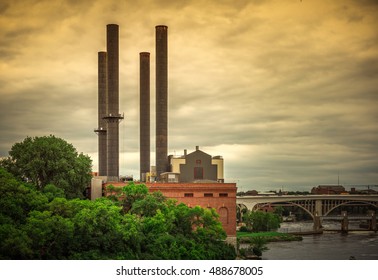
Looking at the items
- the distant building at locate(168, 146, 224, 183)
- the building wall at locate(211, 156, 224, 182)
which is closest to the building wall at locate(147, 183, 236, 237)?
the distant building at locate(168, 146, 224, 183)

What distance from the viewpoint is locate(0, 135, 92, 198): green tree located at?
30750 millimetres

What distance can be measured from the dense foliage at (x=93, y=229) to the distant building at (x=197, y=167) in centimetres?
1383

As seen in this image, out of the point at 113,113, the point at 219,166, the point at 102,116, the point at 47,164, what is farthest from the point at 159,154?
the point at 47,164

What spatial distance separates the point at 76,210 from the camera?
76.6 ft

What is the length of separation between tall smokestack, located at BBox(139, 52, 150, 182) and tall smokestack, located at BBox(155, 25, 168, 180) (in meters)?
2.44

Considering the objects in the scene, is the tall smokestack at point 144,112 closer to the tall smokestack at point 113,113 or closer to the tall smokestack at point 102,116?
the tall smokestack at point 113,113

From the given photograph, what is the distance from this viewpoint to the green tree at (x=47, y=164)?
3075cm

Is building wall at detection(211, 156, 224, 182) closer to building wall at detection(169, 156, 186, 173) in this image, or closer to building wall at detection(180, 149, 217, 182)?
building wall at detection(180, 149, 217, 182)

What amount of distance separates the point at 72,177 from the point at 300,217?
7183cm

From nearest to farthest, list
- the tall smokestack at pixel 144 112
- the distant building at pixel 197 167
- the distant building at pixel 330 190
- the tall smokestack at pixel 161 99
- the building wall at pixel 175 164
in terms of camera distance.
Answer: the tall smokestack at pixel 161 99 → the building wall at pixel 175 164 → the distant building at pixel 197 167 → the tall smokestack at pixel 144 112 → the distant building at pixel 330 190

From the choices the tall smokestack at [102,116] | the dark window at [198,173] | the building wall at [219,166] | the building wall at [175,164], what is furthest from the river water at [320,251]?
the tall smokestack at [102,116]

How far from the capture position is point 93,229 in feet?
74.0
